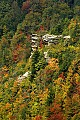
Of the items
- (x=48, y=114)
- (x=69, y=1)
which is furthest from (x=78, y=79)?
(x=69, y=1)

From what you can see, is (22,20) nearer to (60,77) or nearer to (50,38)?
(50,38)

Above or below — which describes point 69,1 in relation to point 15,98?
above

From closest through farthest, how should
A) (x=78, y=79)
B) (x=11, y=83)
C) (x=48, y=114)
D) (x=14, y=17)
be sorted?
(x=48, y=114), (x=78, y=79), (x=11, y=83), (x=14, y=17)

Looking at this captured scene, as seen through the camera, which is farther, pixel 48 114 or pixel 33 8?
pixel 33 8

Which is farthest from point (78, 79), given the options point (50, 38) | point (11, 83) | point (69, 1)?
point (69, 1)

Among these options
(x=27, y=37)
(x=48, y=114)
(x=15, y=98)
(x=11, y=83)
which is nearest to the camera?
(x=48, y=114)

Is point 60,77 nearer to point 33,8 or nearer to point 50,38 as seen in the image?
point 50,38
